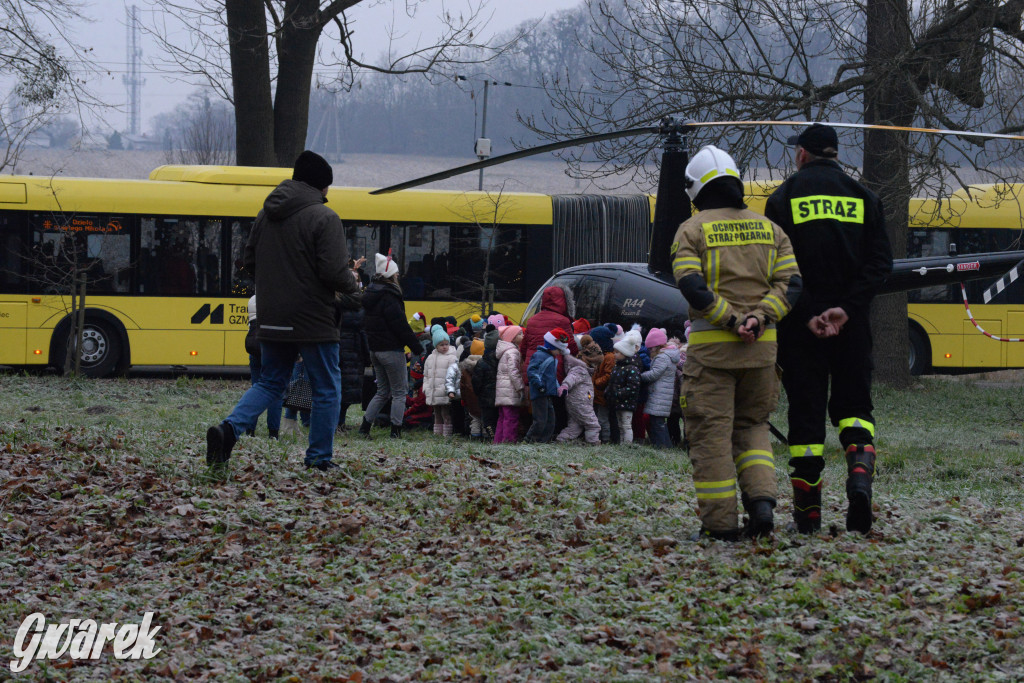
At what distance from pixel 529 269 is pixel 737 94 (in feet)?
18.8

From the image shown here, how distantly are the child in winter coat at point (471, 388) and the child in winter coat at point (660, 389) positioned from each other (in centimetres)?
177

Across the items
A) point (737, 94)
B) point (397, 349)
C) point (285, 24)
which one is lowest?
point (397, 349)

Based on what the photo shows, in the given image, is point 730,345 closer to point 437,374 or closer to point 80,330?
point 437,374

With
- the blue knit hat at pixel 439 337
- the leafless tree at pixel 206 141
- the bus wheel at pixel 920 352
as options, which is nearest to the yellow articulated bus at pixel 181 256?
the bus wheel at pixel 920 352

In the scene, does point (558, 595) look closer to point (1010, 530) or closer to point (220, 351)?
point (1010, 530)

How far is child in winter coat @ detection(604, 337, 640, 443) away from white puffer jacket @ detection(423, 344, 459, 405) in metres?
1.85

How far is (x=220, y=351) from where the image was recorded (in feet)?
63.5

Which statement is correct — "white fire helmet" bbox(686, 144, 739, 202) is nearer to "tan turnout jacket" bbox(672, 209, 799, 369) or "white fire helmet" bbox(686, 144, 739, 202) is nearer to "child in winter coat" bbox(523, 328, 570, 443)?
"tan turnout jacket" bbox(672, 209, 799, 369)

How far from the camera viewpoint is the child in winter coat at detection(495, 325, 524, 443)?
457 inches

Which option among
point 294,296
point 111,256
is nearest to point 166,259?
point 111,256

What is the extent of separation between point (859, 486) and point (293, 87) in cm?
1735

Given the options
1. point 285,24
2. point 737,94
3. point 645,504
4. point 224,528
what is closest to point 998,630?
point 645,504

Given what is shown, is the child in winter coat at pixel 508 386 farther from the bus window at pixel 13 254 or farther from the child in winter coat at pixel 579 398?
the bus window at pixel 13 254

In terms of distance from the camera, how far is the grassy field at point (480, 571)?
480 centimetres
